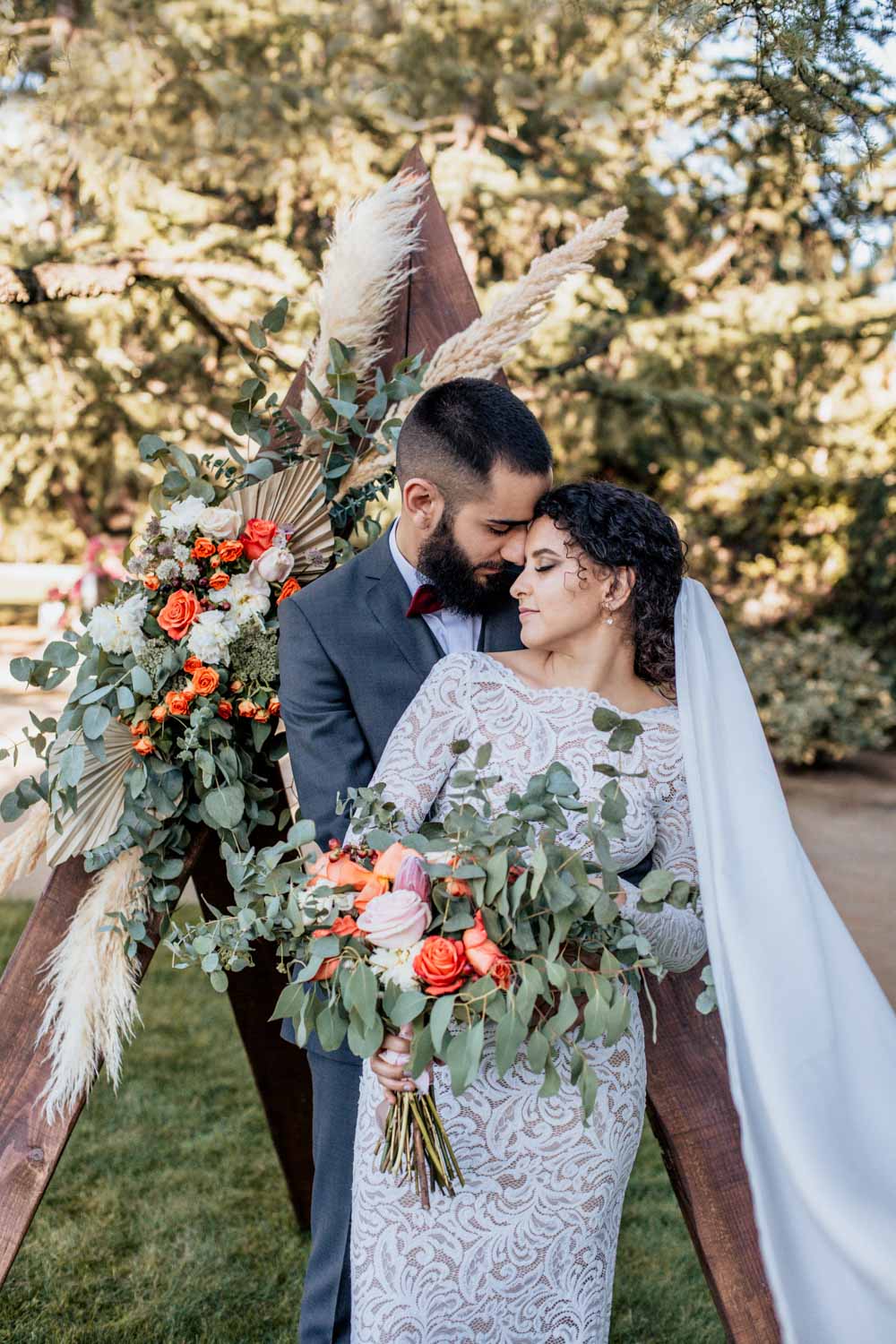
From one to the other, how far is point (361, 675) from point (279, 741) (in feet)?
0.73

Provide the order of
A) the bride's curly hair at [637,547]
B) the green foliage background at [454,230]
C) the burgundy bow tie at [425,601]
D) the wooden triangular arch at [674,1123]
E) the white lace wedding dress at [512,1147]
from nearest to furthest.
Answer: the white lace wedding dress at [512,1147] → the bride's curly hair at [637,547] → the wooden triangular arch at [674,1123] → the burgundy bow tie at [425,601] → the green foliage background at [454,230]

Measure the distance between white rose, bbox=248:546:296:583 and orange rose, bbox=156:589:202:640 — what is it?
0.15 m

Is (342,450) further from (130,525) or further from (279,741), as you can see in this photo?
(130,525)

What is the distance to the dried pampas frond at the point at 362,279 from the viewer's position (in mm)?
2432

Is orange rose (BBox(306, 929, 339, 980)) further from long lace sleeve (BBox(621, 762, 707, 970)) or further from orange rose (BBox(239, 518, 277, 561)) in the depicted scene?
orange rose (BBox(239, 518, 277, 561))

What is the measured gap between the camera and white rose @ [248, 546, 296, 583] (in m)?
2.28

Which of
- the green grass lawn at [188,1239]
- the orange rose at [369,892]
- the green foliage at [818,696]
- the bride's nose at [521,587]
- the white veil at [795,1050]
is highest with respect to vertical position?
the green foliage at [818,696]

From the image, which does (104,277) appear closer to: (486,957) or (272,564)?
(272,564)

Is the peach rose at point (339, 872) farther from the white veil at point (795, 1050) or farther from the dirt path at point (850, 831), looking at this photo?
the dirt path at point (850, 831)

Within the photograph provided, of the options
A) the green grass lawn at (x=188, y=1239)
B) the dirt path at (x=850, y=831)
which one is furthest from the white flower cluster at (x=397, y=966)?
the dirt path at (x=850, y=831)

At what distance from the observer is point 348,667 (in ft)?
7.47

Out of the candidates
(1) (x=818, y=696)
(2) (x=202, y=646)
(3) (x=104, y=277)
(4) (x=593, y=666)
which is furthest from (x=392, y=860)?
(1) (x=818, y=696)

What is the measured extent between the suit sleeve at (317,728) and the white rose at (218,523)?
17 centimetres

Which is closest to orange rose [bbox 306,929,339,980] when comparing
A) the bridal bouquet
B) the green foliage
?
the bridal bouquet
